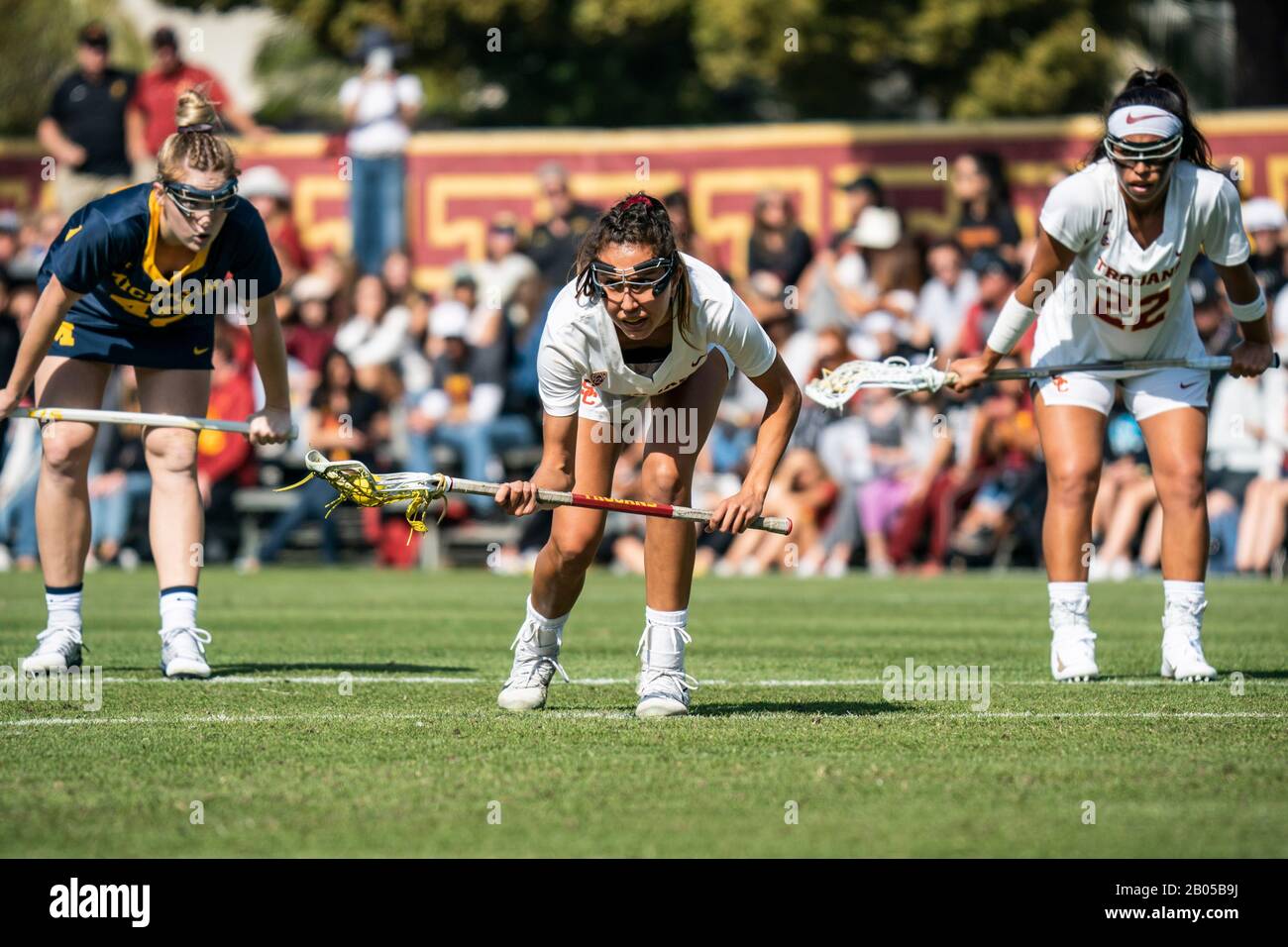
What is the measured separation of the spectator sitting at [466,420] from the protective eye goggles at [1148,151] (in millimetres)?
10541

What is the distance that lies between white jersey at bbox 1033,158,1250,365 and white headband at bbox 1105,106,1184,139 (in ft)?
0.88

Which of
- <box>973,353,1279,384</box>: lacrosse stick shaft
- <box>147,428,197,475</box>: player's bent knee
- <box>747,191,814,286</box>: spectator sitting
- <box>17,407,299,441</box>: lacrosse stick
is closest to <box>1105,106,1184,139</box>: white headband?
<box>973,353,1279,384</box>: lacrosse stick shaft

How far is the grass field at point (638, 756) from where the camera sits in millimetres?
5125

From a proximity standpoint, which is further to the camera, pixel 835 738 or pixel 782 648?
pixel 782 648

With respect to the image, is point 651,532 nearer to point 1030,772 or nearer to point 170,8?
point 1030,772

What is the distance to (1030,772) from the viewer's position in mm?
6004

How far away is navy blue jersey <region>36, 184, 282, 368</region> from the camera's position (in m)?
8.42

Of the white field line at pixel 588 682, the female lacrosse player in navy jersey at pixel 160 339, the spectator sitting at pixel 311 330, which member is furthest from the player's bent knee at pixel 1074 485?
the spectator sitting at pixel 311 330

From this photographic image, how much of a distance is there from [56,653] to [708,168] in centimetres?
1381

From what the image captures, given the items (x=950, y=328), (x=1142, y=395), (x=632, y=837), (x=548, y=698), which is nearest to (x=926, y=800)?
(x=632, y=837)

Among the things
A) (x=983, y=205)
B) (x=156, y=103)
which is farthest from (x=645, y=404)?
(x=156, y=103)

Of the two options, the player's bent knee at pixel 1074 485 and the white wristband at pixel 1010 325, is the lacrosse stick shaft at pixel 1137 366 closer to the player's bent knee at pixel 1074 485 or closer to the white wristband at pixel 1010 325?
the white wristband at pixel 1010 325

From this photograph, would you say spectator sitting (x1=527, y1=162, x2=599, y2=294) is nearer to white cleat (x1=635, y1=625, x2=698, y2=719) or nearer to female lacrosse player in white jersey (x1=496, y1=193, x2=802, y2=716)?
female lacrosse player in white jersey (x1=496, y1=193, x2=802, y2=716)

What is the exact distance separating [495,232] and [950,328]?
16.2 ft
